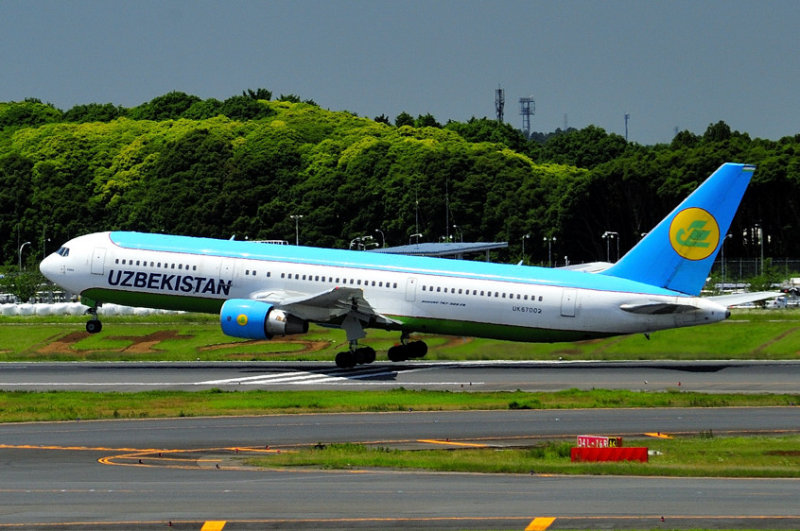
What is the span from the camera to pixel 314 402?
136 ft

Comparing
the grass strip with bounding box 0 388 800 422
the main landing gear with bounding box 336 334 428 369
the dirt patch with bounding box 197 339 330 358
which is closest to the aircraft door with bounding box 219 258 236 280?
the main landing gear with bounding box 336 334 428 369

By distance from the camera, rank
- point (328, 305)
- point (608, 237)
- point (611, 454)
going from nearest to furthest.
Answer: point (611, 454), point (328, 305), point (608, 237)

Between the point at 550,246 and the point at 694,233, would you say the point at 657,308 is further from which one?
the point at 550,246

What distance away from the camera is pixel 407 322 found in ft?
178

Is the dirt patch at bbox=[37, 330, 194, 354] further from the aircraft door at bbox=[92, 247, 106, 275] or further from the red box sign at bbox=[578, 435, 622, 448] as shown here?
the red box sign at bbox=[578, 435, 622, 448]

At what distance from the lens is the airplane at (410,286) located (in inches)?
2016

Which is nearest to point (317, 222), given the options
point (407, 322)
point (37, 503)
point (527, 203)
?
point (527, 203)

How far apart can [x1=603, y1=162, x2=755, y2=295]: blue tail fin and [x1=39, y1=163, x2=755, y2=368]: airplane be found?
4 cm

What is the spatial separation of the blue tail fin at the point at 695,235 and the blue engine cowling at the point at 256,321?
590 inches

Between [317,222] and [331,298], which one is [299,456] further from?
[317,222]

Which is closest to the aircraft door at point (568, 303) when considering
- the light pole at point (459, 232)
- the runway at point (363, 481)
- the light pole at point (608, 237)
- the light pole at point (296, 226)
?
the runway at point (363, 481)

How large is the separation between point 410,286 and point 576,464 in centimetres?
2663

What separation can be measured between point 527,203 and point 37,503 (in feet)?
459

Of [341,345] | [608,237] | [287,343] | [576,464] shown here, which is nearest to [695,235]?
[341,345]
